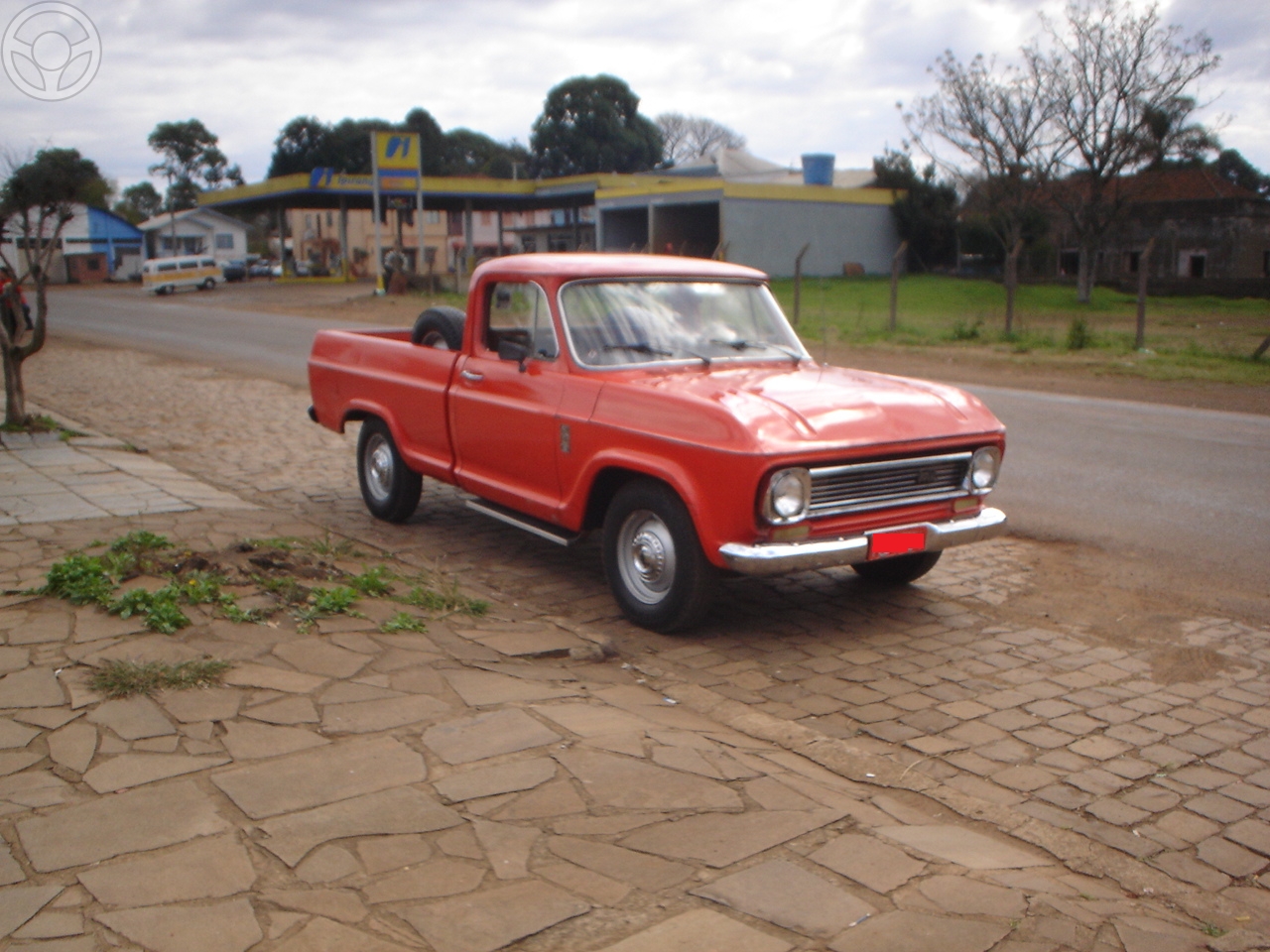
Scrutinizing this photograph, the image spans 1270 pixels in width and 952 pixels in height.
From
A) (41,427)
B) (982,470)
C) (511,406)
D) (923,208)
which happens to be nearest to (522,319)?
(511,406)

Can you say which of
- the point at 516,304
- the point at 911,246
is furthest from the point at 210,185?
the point at 516,304

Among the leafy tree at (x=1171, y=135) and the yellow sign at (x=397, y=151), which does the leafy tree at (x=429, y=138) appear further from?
the leafy tree at (x=1171, y=135)

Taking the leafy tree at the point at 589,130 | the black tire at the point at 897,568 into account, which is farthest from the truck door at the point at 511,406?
the leafy tree at the point at 589,130

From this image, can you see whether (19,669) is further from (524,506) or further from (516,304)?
(516,304)

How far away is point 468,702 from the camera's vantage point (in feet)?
14.1

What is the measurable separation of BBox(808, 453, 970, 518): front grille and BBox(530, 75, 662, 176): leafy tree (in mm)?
79681

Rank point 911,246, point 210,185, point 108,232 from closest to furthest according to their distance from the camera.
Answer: point 911,246 < point 108,232 < point 210,185

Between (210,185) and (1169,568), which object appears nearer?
(1169,568)

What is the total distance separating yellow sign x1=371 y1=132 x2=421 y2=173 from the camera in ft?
137

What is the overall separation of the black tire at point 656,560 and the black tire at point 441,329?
6.02 ft

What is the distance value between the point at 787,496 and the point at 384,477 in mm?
3566

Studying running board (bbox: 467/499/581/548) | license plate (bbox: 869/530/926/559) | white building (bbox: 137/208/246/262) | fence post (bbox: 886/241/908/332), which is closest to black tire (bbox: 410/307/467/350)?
running board (bbox: 467/499/581/548)

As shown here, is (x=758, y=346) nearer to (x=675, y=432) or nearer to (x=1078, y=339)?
(x=675, y=432)

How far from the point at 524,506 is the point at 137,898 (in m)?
3.53
